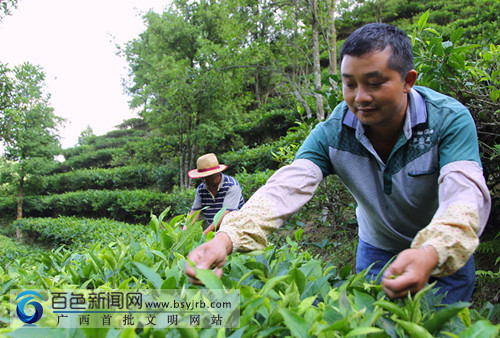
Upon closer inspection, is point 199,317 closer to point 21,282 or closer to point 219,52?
point 21,282

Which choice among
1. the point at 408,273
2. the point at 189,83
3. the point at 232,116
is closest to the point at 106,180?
the point at 232,116

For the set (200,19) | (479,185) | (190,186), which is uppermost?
(200,19)

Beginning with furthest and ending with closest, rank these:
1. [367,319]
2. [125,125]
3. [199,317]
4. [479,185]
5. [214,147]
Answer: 1. [125,125]
2. [214,147]
3. [479,185]
4. [199,317]
5. [367,319]

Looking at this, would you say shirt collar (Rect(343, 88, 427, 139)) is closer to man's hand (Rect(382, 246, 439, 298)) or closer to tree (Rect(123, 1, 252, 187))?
man's hand (Rect(382, 246, 439, 298))

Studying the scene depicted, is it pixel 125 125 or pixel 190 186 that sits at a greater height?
pixel 125 125

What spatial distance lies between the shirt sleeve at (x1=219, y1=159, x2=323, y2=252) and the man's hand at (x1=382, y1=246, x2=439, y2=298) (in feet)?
1.60

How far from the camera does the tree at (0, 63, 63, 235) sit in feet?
25.1

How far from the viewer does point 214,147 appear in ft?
39.6

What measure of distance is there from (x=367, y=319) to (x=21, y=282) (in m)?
1.49

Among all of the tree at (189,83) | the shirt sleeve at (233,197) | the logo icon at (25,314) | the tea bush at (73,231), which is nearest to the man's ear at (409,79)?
the logo icon at (25,314)

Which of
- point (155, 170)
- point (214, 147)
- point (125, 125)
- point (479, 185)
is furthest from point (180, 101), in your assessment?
point (125, 125)

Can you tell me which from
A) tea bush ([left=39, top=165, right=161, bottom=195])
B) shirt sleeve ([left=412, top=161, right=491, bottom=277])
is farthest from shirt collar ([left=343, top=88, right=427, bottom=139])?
tea bush ([left=39, top=165, right=161, bottom=195])

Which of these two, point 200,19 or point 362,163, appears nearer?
point 362,163

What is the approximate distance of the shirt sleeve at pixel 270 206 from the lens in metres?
1.20
